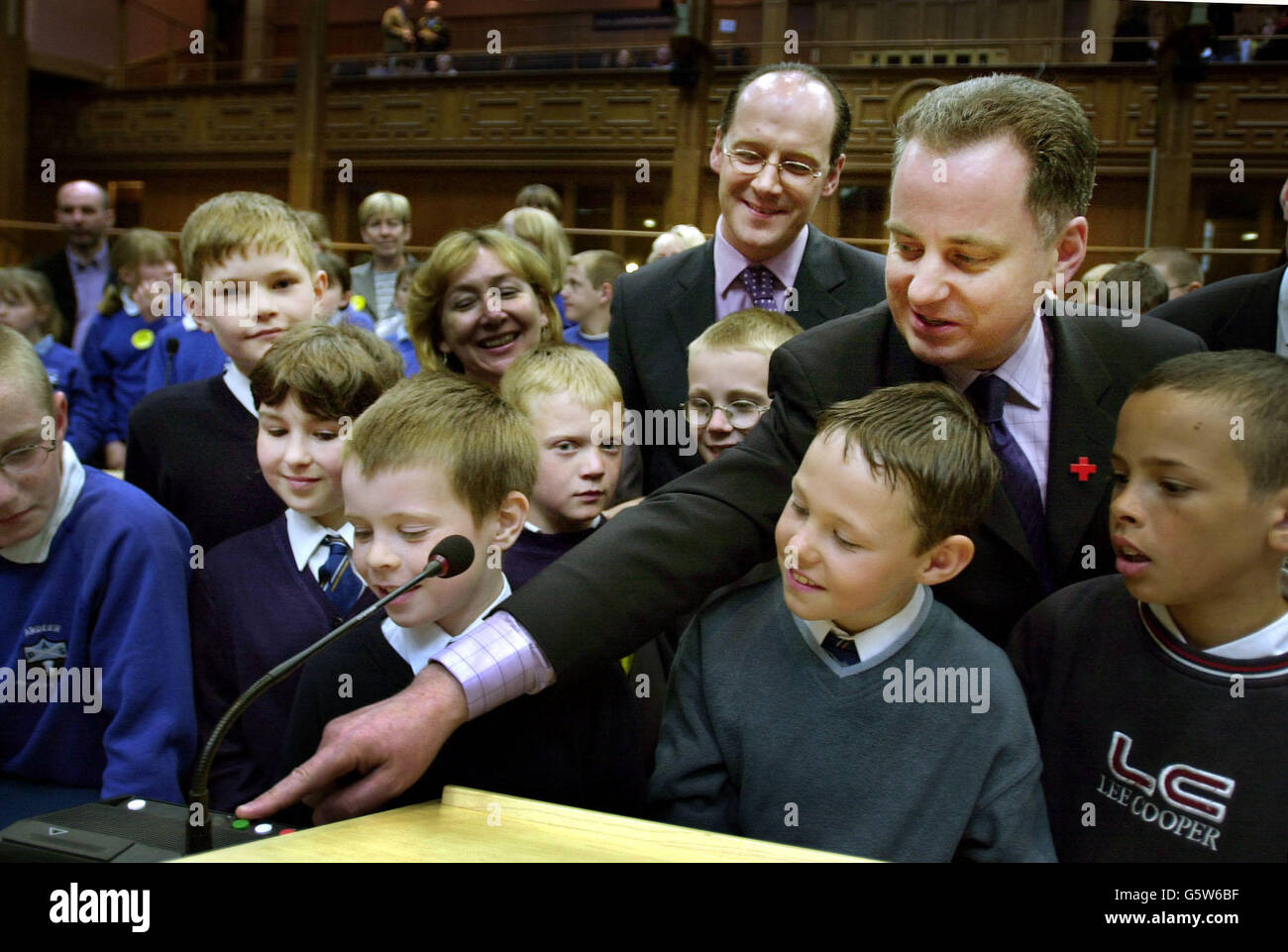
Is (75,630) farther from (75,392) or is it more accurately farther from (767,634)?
(75,392)

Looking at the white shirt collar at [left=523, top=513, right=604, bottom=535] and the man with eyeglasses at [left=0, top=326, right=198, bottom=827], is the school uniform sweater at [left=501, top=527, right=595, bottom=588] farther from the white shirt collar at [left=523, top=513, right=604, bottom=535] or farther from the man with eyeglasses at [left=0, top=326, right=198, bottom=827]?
the man with eyeglasses at [left=0, top=326, right=198, bottom=827]

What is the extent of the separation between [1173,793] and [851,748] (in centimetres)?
33

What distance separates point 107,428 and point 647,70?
3777 millimetres

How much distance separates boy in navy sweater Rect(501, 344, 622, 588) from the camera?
5.58ft

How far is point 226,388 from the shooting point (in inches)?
72.4

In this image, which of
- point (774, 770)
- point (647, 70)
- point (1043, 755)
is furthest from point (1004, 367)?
point (647, 70)

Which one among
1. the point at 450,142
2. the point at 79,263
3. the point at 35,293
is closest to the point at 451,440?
the point at 35,293

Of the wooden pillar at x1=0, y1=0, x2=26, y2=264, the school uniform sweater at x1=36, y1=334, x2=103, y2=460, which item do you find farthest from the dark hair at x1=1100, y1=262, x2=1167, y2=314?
the wooden pillar at x1=0, y1=0, x2=26, y2=264

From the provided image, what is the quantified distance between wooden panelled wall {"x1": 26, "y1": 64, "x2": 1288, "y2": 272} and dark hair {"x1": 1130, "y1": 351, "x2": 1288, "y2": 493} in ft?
11.5

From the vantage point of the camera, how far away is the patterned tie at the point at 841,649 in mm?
1118

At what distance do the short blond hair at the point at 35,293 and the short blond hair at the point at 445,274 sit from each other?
6.85ft

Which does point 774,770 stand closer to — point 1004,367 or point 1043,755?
point 1043,755

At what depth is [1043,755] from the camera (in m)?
1.16
